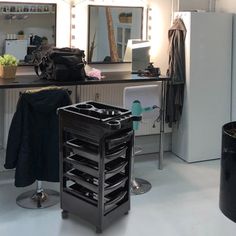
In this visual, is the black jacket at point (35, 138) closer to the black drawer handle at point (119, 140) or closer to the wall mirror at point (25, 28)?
the black drawer handle at point (119, 140)

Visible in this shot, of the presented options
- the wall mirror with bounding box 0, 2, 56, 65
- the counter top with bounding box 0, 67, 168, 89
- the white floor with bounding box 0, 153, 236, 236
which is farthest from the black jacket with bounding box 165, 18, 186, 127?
the wall mirror with bounding box 0, 2, 56, 65

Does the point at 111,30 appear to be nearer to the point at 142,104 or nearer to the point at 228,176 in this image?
the point at 142,104

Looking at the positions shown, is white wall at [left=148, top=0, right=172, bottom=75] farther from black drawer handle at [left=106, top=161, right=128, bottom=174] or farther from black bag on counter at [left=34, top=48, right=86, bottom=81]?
black drawer handle at [left=106, top=161, right=128, bottom=174]

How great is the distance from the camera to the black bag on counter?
3.77 m

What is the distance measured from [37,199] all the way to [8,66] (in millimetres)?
1208

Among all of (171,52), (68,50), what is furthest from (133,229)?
(171,52)

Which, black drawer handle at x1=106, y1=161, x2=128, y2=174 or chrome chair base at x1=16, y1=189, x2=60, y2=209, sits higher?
black drawer handle at x1=106, y1=161, x2=128, y2=174

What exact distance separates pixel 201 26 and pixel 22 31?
180cm

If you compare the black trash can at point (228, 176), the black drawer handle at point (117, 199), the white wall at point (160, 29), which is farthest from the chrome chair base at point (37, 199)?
the black trash can at point (228, 176)

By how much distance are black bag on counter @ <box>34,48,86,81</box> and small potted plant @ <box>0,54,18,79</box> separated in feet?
0.81

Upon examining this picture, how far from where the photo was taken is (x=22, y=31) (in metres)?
4.06

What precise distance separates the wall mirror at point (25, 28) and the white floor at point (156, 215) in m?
1.25

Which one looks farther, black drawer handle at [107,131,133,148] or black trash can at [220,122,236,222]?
black drawer handle at [107,131,133,148]

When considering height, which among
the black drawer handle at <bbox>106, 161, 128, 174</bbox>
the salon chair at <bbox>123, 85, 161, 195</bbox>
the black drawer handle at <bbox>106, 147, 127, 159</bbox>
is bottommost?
the black drawer handle at <bbox>106, 161, 128, 174</bbox>
